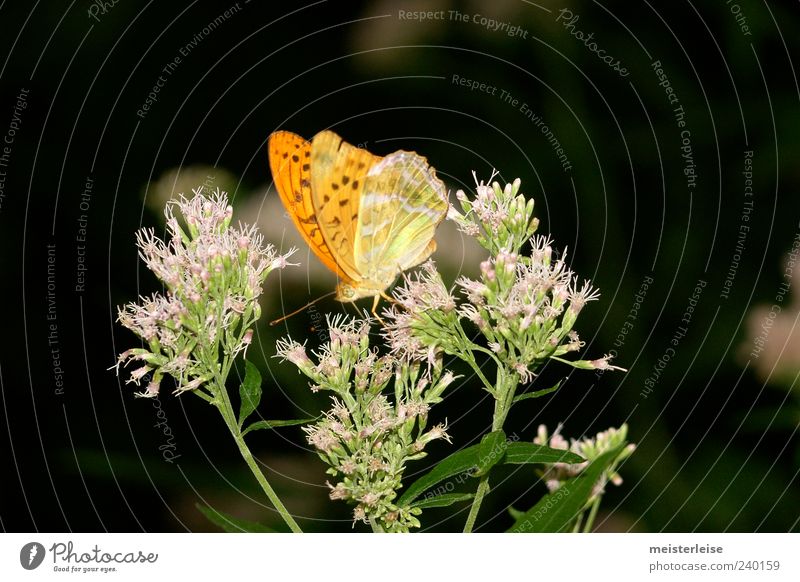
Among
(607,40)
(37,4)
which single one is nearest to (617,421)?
(607,40)

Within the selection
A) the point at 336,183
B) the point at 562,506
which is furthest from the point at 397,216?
the point at 562,506

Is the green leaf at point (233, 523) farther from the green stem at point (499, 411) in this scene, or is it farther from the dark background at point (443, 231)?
the dark background at point (443, 231)

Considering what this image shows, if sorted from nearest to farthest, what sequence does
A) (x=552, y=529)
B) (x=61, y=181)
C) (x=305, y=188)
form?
(x=552, y=529) < (x=305, y=188) < (x=61, y=181)

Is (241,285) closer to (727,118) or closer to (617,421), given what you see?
(617,421)

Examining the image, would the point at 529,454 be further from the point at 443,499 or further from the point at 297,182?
the point at 297,182

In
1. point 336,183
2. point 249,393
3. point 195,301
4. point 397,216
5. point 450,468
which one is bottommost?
point 450,468

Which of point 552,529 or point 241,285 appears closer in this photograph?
point 552,529
